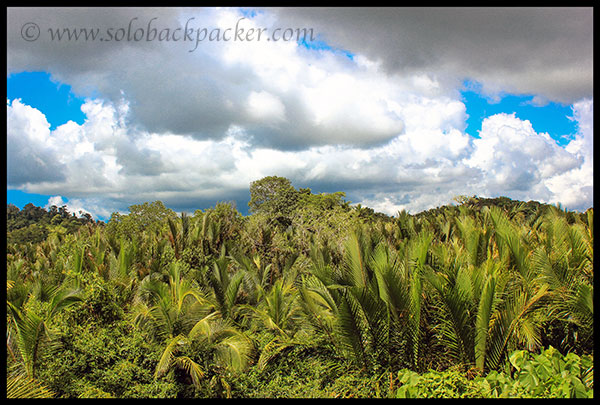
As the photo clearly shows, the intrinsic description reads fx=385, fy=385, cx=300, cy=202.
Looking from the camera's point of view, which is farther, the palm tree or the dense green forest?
the palm tree

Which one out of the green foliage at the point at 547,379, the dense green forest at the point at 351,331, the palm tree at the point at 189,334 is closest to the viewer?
the green foliage at the point at 547,379

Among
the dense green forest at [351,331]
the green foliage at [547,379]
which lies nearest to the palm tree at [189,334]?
the dense green forest at [351,331]

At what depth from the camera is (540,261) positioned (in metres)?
6.74

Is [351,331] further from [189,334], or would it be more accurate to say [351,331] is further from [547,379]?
[189,334]

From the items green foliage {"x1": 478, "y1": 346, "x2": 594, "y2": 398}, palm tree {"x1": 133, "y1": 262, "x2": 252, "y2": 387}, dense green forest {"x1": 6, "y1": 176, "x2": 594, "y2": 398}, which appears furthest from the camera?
palm tree {"x1": 133, "y1": 262, "x2": 252, "y2": 387}

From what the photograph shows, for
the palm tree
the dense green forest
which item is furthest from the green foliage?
the palm tree

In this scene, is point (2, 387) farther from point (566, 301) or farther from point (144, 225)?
point (144, 225)

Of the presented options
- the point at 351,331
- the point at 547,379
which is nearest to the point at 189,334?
the point at 351,331

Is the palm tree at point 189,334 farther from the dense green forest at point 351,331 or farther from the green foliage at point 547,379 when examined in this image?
the green foliage at point 547,379

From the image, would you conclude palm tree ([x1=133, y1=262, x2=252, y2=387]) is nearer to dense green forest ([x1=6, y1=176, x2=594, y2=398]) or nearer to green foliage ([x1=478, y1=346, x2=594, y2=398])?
dense green forest ([x1=6, y1=176, x2=594, y2=398])

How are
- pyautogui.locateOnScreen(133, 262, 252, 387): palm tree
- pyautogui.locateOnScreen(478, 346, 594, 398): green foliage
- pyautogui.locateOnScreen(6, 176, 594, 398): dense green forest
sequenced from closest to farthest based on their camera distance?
pyautogui.locateOnScreen(478, 346, 594, 398): green foliage → pyautogui.locateOnScreen(6, 176, 594, 398): dense green forest → pyautogui.locateOnScreen(133, 262, 252, 387): palm tree

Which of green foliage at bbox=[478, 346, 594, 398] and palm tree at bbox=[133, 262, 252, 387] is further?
palm tree at bbox=[133, 262, 252, 387]

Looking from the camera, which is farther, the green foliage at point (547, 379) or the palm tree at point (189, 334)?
the palm tree at point (189, 334)
